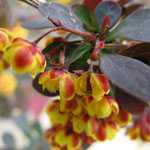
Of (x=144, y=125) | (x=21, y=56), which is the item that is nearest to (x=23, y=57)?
(x=21, y=56)

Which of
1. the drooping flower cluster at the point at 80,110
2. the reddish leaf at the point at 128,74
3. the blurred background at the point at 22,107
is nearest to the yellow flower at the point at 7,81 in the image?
the blurred background at the point at 22,107

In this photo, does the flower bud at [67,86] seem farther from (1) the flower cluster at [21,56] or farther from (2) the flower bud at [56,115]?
(2) the flower bud at [56,115]

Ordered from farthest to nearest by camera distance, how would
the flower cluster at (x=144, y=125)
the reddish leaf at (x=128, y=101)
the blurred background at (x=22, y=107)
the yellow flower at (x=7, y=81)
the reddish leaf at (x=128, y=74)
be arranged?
the yellow flower at (x=7, y=81) < the blurred background at (x=22, y=107) < the flower cluster at (x=144, y=125) < the reddish leaf at (x=128, y=101) < the reddish leaf at (x=128, y=74)

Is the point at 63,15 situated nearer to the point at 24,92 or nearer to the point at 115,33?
the point at 115,33

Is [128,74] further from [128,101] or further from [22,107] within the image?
[22,107]

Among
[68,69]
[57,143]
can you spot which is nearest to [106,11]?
[68,69]

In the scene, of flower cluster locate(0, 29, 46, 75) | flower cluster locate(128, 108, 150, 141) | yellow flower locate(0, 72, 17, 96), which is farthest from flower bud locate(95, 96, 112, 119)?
yellow flower locate(0, 72, 17, 96)
